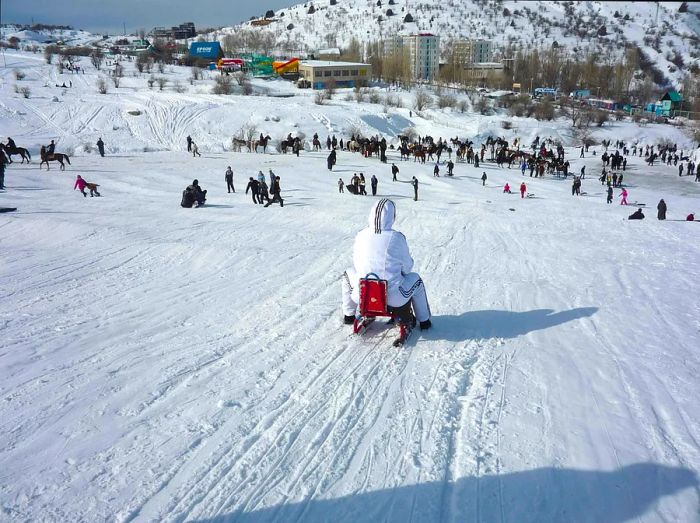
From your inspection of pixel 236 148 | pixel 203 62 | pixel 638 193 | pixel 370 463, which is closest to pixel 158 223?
pixel 370 463

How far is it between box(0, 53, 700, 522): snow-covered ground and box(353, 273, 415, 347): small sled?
0.24 meters

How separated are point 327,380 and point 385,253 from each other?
1509 millimetres

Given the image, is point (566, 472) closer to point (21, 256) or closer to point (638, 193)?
point (21, 256)

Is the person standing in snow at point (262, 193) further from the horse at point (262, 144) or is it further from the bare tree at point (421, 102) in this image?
the bare tree at point (421, 102)

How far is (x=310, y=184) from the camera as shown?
66.9 ft

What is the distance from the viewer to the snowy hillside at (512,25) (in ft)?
457

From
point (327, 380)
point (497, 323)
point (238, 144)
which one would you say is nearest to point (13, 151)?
point (238, 144)

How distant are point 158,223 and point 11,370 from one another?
806 centimetres

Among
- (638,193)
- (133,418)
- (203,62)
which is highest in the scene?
(203,62)

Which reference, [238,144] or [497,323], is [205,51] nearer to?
[238,144]

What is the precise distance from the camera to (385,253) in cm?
550

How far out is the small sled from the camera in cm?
555

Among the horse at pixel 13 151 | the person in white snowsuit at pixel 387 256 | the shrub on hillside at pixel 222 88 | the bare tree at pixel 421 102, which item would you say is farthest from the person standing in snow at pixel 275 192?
the bare tree at pixel 421 102

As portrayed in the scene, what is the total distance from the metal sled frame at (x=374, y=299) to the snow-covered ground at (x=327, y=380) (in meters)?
0.37
